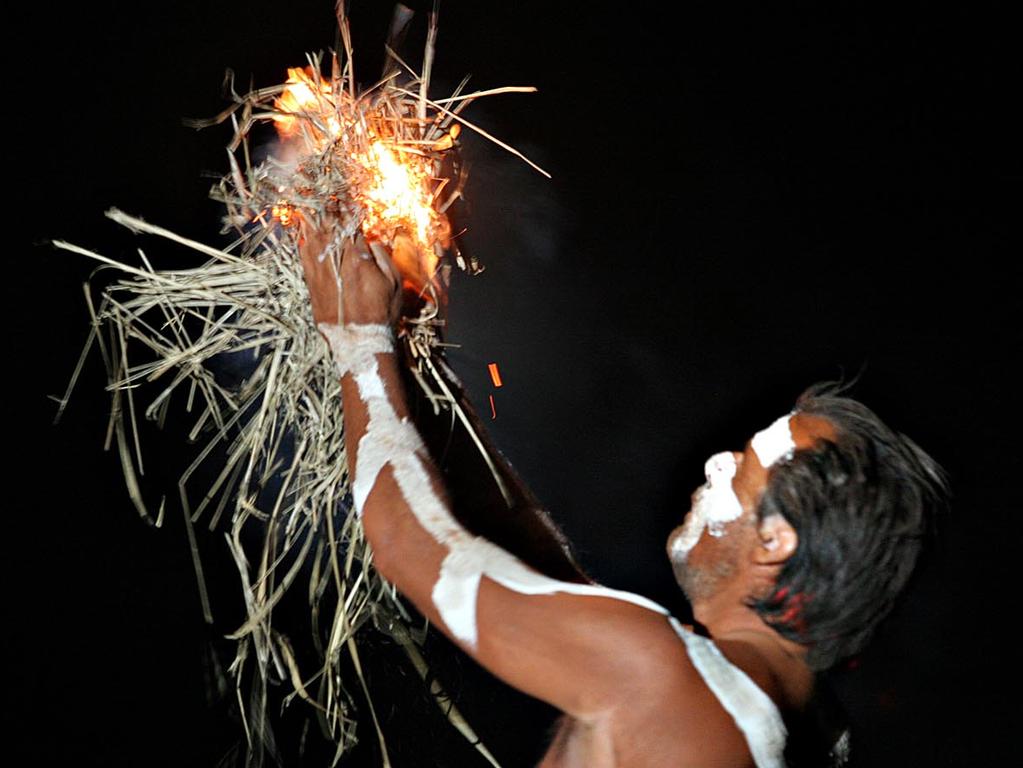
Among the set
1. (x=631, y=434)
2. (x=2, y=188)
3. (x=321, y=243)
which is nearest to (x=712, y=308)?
(x=631, y=434)

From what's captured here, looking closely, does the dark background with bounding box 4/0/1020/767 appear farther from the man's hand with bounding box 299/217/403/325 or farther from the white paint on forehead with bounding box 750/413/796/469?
the white paint on forehead with bounding box 750/413/796/469

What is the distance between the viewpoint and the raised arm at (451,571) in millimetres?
1069

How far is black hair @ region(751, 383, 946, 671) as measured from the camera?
1270 mm

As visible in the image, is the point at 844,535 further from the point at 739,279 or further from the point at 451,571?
the point at 739,279

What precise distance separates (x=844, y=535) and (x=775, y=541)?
0.09 meters

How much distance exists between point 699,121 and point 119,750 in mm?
1654

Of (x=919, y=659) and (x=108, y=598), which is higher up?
(x=108, y=598)

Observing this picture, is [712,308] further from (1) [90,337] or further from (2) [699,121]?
(1) [90,337]

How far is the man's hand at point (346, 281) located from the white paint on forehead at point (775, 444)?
0.54m

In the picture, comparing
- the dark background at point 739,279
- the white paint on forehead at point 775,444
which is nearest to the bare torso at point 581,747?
the white paint on forehead at point 775,444

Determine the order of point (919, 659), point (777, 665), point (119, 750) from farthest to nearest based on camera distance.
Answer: point (919, 659) < point (119, 750) < point (777, 665)

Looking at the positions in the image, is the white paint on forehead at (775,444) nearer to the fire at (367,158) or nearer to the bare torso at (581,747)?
the bare torso at (581,747)

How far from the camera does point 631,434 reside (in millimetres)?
2094

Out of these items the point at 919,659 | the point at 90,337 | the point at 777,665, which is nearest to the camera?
the point at 777,665
